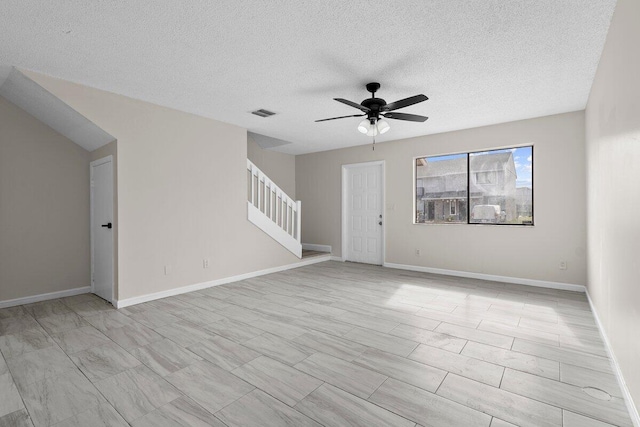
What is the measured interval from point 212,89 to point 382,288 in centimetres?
359

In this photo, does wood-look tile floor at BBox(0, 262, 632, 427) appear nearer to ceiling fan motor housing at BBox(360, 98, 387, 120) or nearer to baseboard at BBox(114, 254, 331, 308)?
baseboard at BBox(114, 254, 331, 308)

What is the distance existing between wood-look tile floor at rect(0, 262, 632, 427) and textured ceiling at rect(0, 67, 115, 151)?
7.11ft

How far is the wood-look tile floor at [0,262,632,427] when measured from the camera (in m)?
1.83

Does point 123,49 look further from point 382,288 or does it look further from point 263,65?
point 382,288

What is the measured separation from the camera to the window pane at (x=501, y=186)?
195 inches

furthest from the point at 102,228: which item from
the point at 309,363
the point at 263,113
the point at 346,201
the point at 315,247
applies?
the point at 346,201

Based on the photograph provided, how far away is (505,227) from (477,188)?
82 centimetres

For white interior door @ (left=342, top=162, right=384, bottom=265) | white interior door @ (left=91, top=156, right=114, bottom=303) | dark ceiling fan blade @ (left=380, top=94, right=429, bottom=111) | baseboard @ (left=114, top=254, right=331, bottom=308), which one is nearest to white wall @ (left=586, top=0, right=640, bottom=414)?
dark ceiling fan blade @ (left=380, top=94, right=429, bottom=111)

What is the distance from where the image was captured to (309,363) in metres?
2.42

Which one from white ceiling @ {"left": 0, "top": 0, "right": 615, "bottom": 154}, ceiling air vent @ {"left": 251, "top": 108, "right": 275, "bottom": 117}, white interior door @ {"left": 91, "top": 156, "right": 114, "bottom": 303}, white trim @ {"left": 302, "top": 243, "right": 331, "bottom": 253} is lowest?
white trim @ {"left": 302, "top": 243, "right": 331, "bottom": 253}

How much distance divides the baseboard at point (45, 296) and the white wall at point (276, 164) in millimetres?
3882

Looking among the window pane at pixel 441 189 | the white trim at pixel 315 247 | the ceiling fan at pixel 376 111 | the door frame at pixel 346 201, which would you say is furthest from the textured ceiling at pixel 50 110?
the window pane at pixel 441 189

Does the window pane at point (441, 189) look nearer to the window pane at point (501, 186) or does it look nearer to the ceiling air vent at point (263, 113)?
the window pane at point (501, 186)

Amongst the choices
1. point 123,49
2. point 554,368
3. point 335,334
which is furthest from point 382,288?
point 123,49
